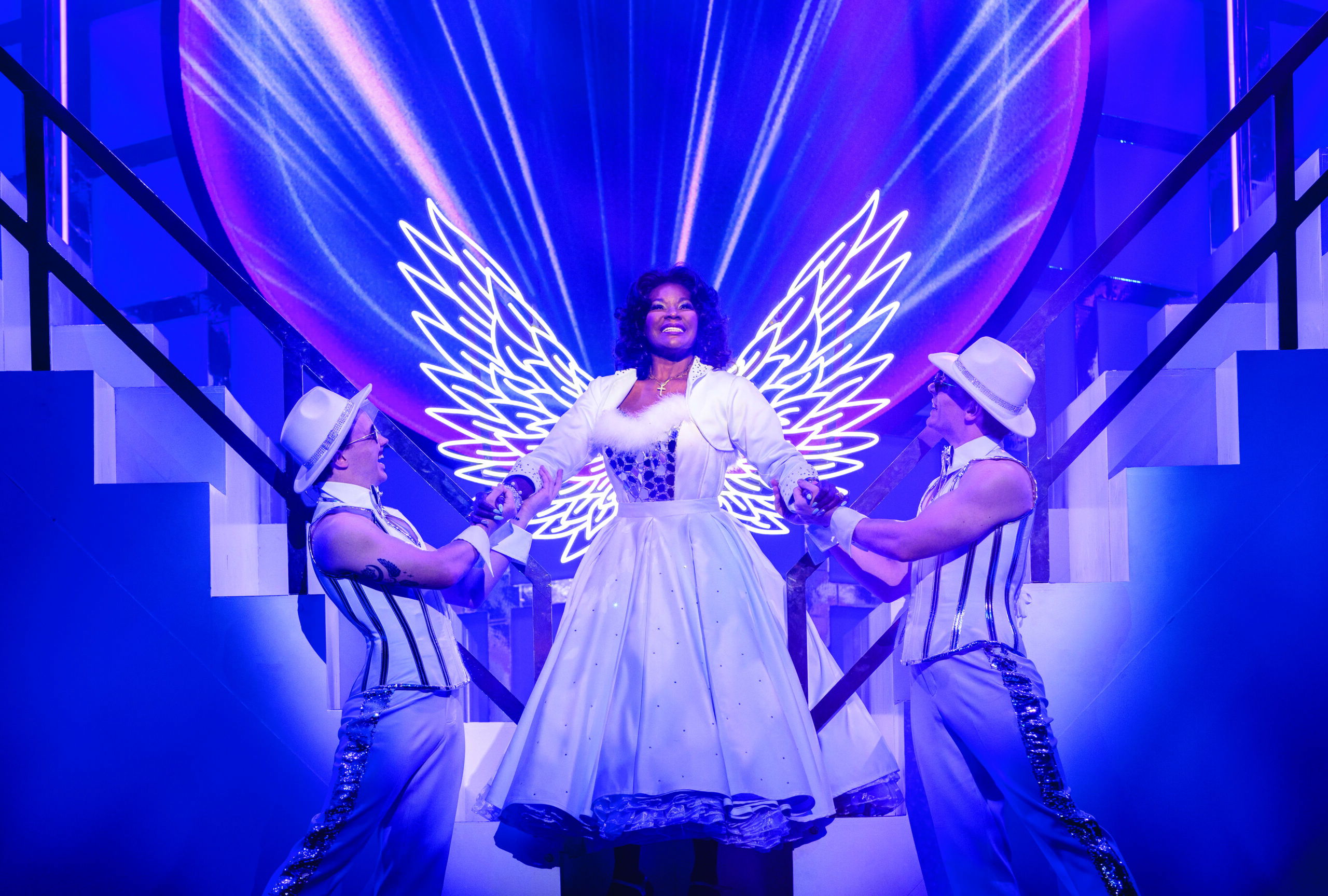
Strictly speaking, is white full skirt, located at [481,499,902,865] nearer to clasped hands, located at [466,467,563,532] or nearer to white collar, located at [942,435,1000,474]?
clasped hands, located at [466,467,563,532]

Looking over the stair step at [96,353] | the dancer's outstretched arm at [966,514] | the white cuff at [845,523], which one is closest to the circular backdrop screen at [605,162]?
the stair step at [96,353]

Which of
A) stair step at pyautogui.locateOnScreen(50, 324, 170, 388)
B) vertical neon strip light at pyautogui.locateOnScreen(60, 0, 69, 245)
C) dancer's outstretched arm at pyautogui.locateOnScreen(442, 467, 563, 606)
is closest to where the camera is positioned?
dancer's outstretched arm at pyautogui.locateOnScreen(442, 467, 563, 606)

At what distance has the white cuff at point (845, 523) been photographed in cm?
253

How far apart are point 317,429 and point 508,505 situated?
520mm

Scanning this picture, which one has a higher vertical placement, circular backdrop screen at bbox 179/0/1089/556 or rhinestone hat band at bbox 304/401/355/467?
circular backdrop screen at bbox 179/0/1089/556

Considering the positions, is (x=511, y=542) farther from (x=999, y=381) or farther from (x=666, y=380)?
(x=999, y=381)

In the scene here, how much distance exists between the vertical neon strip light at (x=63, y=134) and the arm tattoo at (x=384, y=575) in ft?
8.98

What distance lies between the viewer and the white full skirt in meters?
2.28

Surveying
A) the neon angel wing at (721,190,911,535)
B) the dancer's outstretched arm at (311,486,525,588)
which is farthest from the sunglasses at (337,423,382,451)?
the neon angel wing at (721,190,911,535)

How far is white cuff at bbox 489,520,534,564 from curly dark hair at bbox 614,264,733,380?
1.93 ft

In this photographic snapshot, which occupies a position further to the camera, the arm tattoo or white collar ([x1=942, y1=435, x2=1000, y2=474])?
white collar ([x1=942, y1=435, x2=1000, y2=474])

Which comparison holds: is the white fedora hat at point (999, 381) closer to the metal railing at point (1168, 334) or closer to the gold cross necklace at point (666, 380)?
the metal railing at point (1168, 334)

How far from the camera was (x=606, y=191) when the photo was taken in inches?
148

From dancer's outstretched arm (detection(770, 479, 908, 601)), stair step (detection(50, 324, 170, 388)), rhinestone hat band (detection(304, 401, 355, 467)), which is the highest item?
stair step (detection(50, 324, 170, 388))
